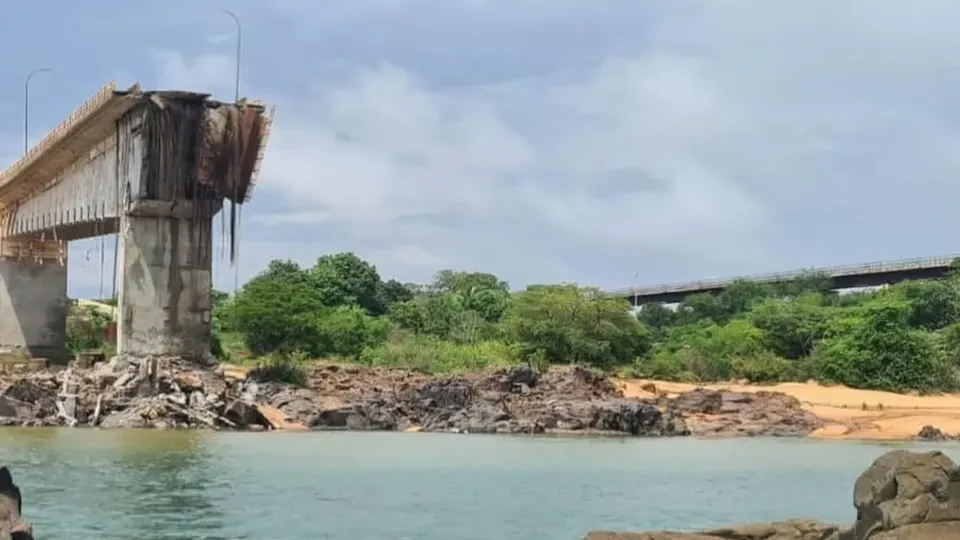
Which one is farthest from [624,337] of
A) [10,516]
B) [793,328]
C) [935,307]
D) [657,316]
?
[10,516]

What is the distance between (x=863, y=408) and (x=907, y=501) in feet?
120

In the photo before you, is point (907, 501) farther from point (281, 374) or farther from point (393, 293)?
point (393, 293)

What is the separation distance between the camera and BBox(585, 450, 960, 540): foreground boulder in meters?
9.17

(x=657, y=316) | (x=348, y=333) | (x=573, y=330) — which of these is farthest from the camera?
(x=657, y=316)

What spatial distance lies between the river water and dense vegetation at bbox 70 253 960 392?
1449 cm

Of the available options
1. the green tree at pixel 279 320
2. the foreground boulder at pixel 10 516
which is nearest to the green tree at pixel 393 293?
the green tree at pixel 279 320

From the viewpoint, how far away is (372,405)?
40.2m

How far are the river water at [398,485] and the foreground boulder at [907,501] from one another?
6.52 metres

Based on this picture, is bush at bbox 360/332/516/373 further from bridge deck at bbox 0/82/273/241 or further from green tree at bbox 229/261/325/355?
bridge deck at bbox 0/82/273/241

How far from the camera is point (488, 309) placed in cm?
7450

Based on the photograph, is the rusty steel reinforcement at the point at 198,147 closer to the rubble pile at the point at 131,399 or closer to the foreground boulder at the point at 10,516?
the rubble pile at the point at 131,399

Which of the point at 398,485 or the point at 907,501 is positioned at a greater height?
the point at 907,501

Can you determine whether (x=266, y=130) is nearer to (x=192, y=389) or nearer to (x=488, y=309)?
(x=192, y=389)

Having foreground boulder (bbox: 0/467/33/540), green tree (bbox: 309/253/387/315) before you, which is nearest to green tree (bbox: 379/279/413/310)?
green tree (bbox: 309/253/387/315)
